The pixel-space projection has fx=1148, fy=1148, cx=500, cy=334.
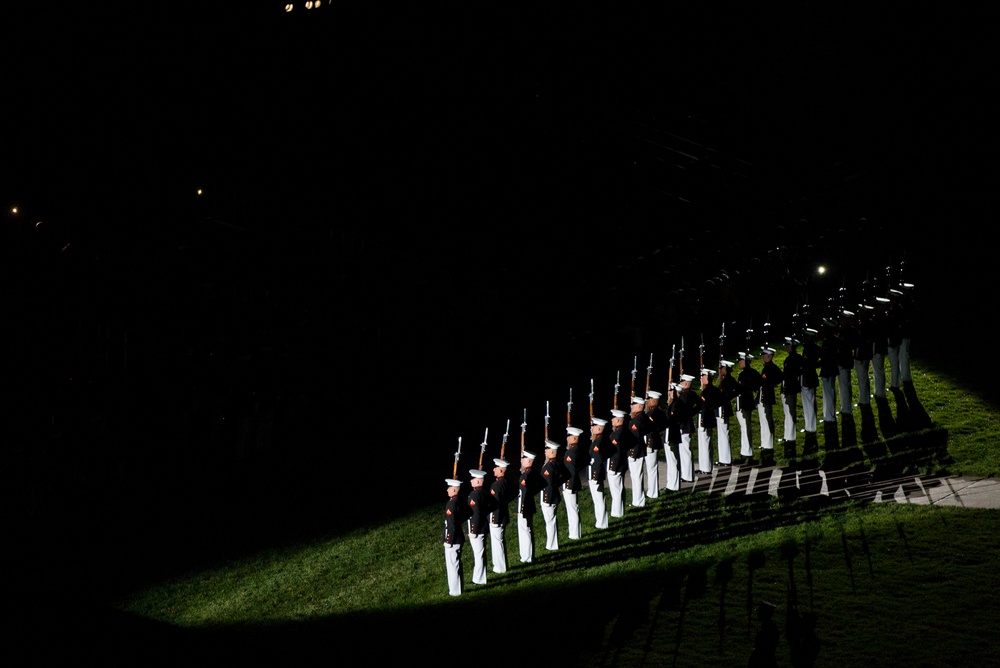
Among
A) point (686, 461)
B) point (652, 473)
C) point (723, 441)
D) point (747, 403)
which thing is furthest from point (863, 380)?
point (652, 473)

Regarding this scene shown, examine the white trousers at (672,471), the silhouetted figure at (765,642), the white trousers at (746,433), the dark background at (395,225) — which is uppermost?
the dark background at (395,225)

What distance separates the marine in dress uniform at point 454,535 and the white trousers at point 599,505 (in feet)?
8.27

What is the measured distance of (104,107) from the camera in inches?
1039

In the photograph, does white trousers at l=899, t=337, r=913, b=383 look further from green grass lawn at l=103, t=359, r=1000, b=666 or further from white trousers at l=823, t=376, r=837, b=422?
green grass lawn at l=103, t=359, r=1000, b=666

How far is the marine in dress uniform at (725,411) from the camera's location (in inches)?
761

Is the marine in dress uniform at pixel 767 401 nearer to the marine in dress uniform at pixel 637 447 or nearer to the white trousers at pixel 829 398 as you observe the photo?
the white trousers at pixel 829 398

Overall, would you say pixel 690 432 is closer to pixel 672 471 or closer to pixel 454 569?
pixel 672 471

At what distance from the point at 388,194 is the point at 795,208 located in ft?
35.6

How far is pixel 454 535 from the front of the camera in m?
15.5

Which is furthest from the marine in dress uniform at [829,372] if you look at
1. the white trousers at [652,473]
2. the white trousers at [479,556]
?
the white trousers at [479,556]

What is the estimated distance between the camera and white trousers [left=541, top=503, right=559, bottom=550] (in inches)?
658

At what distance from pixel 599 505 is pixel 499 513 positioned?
219 cm

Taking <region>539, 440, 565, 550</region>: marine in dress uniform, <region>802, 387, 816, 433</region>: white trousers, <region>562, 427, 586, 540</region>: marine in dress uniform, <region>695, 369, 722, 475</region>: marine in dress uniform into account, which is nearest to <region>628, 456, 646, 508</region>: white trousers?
<region>562, 427, 586, 540</region>: marine in dress uniform

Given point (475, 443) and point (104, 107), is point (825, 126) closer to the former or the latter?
point (475, 443)
